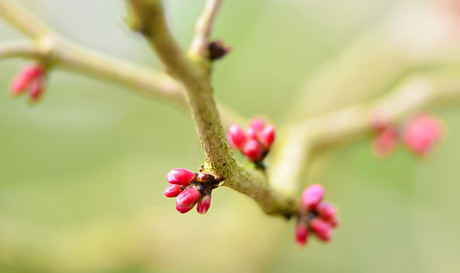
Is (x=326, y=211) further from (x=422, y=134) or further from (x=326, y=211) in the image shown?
(x=422, y=134)

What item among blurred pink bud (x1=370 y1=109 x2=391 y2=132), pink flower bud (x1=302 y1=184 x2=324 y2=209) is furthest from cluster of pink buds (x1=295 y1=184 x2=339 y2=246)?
blurred pink bud (x1=370 y1=109 x2=391 y2=132)

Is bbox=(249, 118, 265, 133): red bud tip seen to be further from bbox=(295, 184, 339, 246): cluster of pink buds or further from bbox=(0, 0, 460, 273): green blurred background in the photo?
bbox=(0, 0, 460, 273): green blurred background

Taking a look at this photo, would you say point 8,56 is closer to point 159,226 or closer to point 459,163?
point 159,226

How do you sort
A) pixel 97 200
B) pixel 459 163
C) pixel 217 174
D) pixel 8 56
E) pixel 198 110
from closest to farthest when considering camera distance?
pixel 198 110 → pixel 217 174 → pixel 8 56 → pixel 97 200 → pixel 459 163

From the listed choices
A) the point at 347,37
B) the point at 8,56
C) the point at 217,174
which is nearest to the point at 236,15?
the point at 347,37

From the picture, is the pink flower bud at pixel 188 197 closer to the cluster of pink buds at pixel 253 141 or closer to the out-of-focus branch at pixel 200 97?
the out-of-focus branch at pixel 200 97

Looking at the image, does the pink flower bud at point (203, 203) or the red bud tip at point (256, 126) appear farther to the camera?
the red bud tip at point (256, 126)

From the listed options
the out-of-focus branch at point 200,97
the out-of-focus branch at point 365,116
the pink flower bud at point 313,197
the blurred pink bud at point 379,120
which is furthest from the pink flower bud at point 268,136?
the blurred pink bud at point 379,120
